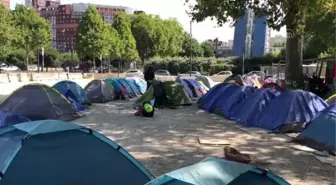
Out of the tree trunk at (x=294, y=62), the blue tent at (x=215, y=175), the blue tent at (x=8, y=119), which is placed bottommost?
the blue tent at (x=8, y=119)

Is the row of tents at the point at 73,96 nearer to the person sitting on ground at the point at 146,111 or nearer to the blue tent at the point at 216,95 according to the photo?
the blue tent at the point at 216,95

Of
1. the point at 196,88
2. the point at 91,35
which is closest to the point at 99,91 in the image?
the point at 196,88

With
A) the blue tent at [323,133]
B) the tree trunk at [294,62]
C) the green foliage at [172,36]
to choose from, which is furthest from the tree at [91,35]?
the blue tent at [323,133]

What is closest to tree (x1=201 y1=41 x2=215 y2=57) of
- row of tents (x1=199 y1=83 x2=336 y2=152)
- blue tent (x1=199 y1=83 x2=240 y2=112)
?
blue tent (x1=199 y1=83 x2=240 y2=112)

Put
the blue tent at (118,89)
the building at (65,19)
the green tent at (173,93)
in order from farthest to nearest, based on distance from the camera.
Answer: the building at (65,19)
the blue tent at (118,89)
the green tent at (173,93)

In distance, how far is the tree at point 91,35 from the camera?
47.7m

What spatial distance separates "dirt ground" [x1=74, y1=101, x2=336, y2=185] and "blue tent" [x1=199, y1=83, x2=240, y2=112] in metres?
0.91

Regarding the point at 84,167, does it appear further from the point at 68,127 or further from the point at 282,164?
the point at 282,164

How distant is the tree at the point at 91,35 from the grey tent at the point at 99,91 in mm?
29568

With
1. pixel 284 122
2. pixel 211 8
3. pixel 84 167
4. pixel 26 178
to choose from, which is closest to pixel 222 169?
pixel 84 167

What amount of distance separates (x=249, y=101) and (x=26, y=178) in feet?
27.9

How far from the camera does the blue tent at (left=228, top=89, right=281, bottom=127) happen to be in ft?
38.4

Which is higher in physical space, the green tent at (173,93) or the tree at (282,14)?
the tree at (282,14)

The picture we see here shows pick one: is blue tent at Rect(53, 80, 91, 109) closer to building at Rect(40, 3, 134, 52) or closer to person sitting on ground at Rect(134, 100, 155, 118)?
person sitting on ground at Rect(134, 100, 155, 118)
